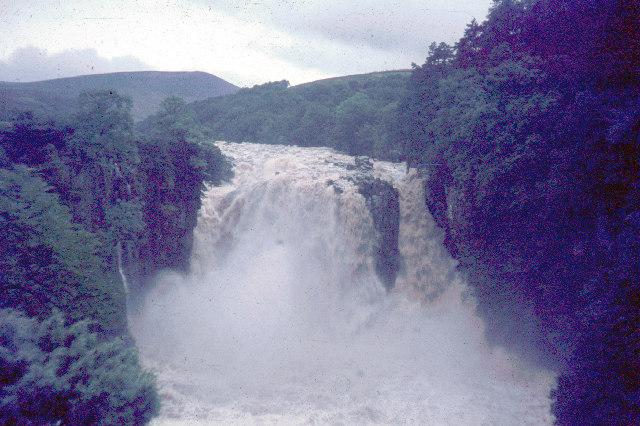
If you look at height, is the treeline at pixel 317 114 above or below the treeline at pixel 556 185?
above

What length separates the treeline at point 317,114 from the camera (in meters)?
30.6

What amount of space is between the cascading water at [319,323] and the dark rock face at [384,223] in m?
0.39

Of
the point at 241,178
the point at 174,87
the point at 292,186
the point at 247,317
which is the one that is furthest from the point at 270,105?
the point at 247,317

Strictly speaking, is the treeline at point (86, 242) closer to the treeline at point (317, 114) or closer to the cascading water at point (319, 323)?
the cascading water at point (319, 323)

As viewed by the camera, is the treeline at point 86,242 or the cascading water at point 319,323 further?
the cascading water at point 319,323

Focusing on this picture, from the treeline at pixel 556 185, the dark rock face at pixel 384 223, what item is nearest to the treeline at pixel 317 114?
the dark rock face at pixel 384 223

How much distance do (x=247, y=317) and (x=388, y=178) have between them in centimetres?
1069

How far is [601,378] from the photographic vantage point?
916 centimetres

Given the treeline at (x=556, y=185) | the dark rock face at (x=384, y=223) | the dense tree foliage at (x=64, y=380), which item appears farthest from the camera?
the dark rock face at (x=384, y=223)

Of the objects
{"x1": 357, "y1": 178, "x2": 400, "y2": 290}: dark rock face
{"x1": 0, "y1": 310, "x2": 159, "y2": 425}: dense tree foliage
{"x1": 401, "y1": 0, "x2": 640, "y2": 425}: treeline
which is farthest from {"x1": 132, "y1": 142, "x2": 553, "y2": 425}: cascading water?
{"x1": 0, "y1": 310, "x2": 159, "y2": 425}: dense tree foliage

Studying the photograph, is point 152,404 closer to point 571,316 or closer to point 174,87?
point 571,316

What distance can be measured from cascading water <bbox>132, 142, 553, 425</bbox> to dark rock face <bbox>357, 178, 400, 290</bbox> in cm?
39

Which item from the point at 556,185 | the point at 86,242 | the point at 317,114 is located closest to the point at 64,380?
the point at 86,242

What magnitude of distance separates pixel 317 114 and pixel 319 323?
2258cm
